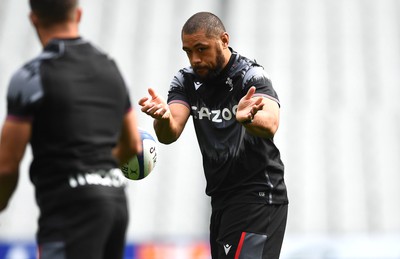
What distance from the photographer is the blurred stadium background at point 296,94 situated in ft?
53.4

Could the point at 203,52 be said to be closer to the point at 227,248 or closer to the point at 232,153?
the point at 232,153

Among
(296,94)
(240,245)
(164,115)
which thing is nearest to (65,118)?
(164,115)

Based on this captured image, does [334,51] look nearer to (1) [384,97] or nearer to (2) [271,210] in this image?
(1) [384,97]

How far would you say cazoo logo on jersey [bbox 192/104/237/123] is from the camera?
5.30 meters

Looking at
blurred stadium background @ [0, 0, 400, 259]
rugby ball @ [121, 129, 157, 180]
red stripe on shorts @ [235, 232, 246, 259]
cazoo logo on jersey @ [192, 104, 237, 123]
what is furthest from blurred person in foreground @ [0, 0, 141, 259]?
blurred stadium background @ [0, 0, 400, 259]

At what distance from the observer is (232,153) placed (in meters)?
5.23

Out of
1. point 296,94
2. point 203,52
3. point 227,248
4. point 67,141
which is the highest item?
point 203,52

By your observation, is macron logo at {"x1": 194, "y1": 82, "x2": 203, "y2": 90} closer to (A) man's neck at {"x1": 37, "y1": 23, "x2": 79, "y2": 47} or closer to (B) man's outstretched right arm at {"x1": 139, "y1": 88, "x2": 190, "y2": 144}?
(B) man's outstretched right arm at {"x1": 139, "y1": 88, "x2": 190, "y2": 144}

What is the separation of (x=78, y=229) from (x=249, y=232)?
1.93 m

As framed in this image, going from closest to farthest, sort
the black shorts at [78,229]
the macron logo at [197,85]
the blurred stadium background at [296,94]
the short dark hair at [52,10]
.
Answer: the black shorts at [78,229], the short dark hair at [52,10], the macron logo at [197,85], the blurred stadium background at [296,94]

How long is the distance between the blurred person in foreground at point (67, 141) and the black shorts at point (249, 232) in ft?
5.32

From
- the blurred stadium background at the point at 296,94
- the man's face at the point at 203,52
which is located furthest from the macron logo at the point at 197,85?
the blurred stadium background at the point at 296,94

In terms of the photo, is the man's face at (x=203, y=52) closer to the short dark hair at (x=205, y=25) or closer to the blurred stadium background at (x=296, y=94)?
the short dark hair at (x=205, y=25)

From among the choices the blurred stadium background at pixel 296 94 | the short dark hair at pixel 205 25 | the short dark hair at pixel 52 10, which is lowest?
the blurred stadium background at pixel 296 94
